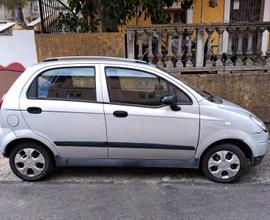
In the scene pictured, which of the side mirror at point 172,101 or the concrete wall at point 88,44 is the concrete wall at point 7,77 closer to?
the concrete wall at point 88,44

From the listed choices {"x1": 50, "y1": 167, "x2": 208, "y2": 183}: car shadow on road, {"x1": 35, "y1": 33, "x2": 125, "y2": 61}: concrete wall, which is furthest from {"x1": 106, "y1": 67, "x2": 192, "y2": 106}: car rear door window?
{"x1": 35, "y1": 33, "x2": 125, "y2": 61}: concrete wall

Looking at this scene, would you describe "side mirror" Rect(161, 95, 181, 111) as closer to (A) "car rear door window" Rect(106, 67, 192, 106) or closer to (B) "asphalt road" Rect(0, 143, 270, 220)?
(A) "car rear door window" Rect(106, 67, 192, 106)

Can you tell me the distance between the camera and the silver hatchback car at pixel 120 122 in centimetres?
388

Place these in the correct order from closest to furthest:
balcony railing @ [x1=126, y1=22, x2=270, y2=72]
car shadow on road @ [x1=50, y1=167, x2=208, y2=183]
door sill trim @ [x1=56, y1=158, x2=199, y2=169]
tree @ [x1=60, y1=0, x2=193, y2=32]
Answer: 1. door sill trim @ [x1=56, y1=158, x2=199, y2=169]
2. car shadow on road @ [x1=50, y1=167, x2=208, y2=183]
3. balcony railing @ [x1=126, y1=22, x2=270, y2=72]
4. tree @ [x1=60, y1=0, x2=193, y2=32]

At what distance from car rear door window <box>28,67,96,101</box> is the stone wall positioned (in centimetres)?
275

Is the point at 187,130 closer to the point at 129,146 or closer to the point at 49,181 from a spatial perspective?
the point at 129,146

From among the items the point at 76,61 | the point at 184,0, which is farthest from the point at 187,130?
the point at 184,0

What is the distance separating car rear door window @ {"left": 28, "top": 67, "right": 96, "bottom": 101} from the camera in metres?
3.95

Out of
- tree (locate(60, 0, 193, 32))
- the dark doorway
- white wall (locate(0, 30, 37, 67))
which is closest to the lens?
tree (locate(60, 0, 193, 32))

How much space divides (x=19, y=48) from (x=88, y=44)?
62.1 inches

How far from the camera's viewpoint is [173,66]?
250 inches

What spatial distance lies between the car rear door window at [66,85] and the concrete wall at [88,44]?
7.76 ft

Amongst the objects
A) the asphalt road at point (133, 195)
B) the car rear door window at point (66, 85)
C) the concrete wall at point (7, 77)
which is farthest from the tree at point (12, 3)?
the asphalt road at point (133, 195)

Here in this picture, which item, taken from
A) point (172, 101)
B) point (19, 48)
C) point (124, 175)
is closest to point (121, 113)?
point (172, 101)
